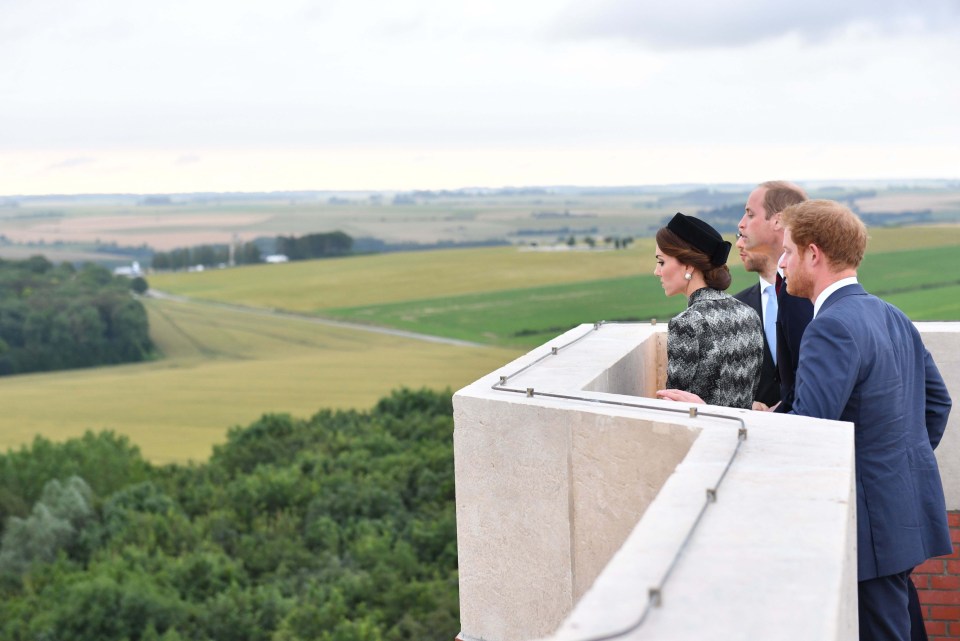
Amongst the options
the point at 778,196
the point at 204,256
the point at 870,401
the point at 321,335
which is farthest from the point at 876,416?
the point at 204,256

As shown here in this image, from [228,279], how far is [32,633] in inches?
3177

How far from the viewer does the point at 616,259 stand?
336 ft

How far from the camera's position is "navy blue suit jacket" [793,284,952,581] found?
304 centimetres

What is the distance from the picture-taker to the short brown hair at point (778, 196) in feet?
13.9

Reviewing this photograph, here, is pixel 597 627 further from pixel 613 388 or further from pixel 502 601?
pixel 613 388

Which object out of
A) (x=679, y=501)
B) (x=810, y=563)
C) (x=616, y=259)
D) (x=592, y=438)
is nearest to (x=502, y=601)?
(x=592, y=438)

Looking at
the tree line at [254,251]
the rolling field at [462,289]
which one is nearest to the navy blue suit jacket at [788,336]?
the rolling field at [462,289]

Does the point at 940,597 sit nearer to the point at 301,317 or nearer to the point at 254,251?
the point at 301,317

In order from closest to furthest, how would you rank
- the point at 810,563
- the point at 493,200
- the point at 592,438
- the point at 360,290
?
the point at 810,563
the point at 592,438
the point at 360,290
the point at 493,200

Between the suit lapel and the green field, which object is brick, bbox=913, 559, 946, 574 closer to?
the suit lapel

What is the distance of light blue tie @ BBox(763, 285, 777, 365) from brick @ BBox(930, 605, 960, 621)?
1.47 meters

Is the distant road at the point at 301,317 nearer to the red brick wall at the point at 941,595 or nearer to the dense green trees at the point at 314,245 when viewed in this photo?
the dense green trees at the point at 314,245

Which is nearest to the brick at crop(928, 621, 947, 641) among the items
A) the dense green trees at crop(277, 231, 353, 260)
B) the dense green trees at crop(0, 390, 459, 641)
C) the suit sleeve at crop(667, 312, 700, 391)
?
the suit sleeve at crop(667, 312, 700, 391)

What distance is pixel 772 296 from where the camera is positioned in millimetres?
4461
